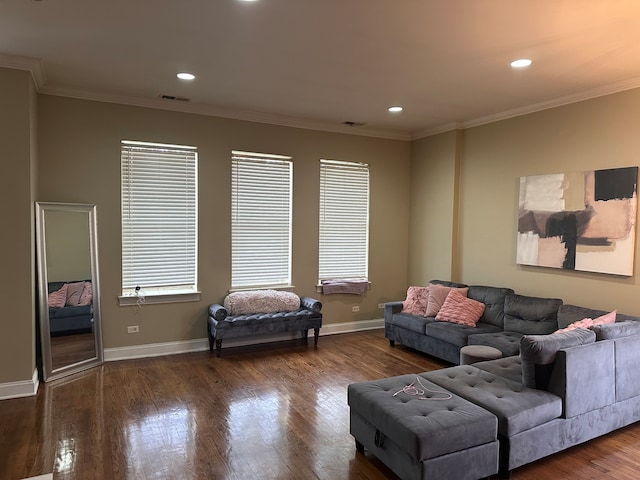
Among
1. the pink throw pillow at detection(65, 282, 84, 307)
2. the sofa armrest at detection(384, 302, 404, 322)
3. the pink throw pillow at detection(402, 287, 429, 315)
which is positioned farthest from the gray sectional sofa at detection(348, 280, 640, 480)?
the pink throw pillow at detection(65, 282, 84, 307)

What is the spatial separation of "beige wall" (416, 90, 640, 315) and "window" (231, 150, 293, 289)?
2.23 m

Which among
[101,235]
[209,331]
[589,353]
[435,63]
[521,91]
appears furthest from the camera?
[209,331]

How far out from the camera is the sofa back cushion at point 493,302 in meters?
4.93

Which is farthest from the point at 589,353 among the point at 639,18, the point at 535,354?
the point at 639,18

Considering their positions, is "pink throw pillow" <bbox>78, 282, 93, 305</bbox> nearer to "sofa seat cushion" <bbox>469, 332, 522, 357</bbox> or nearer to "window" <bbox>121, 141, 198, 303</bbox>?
"window" <bbox>121, 141, 198, 303</bbox>

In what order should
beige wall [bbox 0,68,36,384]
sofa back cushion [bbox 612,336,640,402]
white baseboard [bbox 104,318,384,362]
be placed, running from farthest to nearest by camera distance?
white baseboard [bbox 104,318,384,362] → beige wall [bbox 0,68,36,384] → sofa back cushion [bbox 612,336,640,402]

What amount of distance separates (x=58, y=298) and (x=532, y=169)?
17.6 feet

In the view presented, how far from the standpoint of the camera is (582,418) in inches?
118

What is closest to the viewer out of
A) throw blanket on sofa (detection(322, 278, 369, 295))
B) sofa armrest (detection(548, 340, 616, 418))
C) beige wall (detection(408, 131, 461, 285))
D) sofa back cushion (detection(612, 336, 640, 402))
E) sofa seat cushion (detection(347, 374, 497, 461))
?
sofa seat cushion (detection(347, 374, 497, 461))

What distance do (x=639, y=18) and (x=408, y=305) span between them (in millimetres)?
3749

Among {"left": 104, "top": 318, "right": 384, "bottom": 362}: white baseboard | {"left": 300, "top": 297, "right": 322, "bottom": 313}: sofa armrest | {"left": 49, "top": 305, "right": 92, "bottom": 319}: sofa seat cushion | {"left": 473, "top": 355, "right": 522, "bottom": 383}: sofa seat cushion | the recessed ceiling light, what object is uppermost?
the recessed ceiling light

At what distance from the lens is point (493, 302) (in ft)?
16.5

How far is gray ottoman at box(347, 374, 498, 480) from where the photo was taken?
240 centimetres

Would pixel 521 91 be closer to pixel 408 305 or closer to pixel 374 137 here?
pixel 374 137
